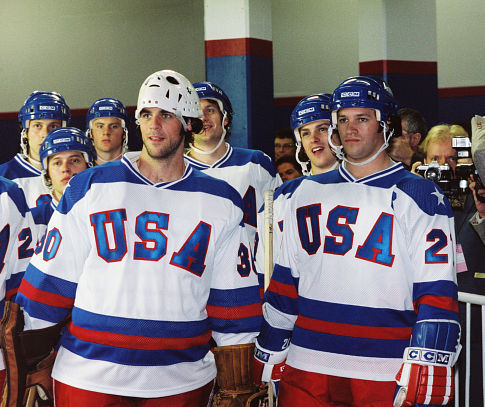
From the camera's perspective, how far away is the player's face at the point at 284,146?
299 inches

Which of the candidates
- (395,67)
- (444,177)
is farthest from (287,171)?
(444,177)

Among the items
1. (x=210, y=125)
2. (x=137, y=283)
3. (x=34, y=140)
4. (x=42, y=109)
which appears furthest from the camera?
(x=42, y=109)

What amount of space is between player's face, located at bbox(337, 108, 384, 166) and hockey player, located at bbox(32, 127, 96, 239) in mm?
1787

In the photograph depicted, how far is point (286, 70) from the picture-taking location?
482 inches

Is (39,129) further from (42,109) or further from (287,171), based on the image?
(287,171)

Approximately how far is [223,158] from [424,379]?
8.35 ft

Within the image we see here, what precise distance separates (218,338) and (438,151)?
2.19 m

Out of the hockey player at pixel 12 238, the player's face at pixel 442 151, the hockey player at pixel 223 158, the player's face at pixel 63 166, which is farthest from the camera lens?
the hockey player at pixel 223 158

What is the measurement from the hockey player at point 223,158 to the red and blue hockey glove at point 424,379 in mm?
2173

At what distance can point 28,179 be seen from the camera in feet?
16.1

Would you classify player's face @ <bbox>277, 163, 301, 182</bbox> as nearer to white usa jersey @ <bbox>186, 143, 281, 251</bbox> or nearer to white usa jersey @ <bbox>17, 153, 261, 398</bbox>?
white usa jersey @ <bbox>186, 143, 281, 251</bbox>

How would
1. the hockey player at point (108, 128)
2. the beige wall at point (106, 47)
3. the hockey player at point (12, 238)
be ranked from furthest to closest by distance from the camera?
1. the beige wall at point (106, 47)
2. the hockey player at point (108, 128)
3. the hockey player at point (12, 238)

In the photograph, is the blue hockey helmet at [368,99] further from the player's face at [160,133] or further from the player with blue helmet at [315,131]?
the player with blue helmet at [315,131]

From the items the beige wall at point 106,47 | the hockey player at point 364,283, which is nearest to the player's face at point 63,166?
the hockey player at point 364,283
